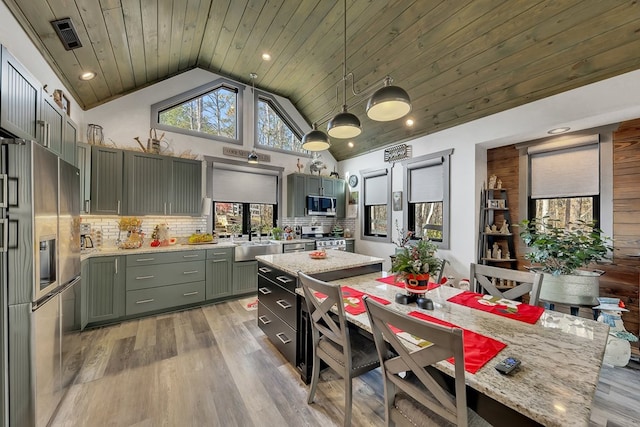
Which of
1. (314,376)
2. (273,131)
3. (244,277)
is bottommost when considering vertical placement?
(314,376)

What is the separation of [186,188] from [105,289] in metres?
1.69

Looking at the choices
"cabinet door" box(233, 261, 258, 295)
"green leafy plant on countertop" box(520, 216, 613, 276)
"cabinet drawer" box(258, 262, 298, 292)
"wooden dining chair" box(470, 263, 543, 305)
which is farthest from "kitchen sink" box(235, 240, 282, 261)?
"green leafy plant on countertop" box(520, 216, 613, 276)

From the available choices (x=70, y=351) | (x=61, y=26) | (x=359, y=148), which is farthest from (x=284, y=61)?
(x=70, y=351)

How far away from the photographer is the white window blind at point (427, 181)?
13.5ft

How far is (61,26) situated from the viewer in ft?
7.16

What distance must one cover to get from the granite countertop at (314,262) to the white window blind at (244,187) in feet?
7.46

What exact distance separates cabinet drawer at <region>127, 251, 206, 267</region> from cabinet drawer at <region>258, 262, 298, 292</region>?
1416 mm

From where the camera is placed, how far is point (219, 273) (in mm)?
3908

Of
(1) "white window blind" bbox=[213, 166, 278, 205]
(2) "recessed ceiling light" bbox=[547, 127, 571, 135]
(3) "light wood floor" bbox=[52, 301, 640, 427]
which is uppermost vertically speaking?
(2) "recessed ceiling light" bbox=[547, 127, 571, 135]

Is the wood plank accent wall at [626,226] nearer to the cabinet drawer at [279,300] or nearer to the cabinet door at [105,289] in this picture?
the cabinet drawer at [279,300]

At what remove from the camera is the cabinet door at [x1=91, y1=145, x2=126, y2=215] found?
3.26 meters

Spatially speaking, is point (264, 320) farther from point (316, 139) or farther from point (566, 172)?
point (566, 172)

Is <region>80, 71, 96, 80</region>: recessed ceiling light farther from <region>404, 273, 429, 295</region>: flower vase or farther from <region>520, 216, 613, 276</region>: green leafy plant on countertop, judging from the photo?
<region>520, 216, 613, 276</region>: green leafy plant on countertop

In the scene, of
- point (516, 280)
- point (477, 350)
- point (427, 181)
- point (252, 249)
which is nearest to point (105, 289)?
point (252, 249)
